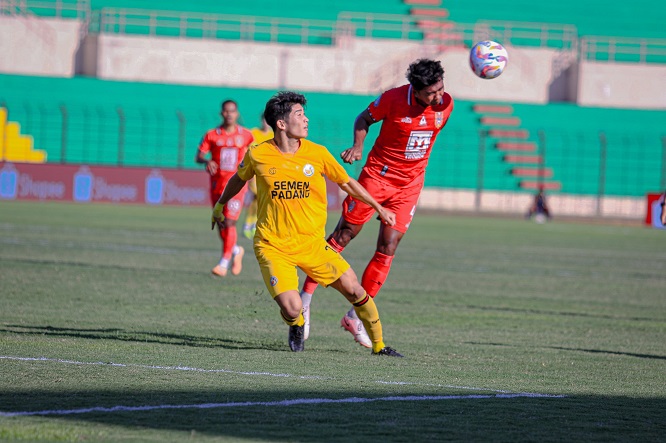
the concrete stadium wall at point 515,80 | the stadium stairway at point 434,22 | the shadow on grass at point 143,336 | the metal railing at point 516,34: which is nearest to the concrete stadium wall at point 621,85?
the concrete stadium wall at point 515,80

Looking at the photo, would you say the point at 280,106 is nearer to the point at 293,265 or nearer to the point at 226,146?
the point at 293,265

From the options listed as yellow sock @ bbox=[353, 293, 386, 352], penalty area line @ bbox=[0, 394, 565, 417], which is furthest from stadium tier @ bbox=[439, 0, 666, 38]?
penalty area line @ bbox=[0, 394, 565, 417]

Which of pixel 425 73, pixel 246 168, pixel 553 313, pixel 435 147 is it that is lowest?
pixel 553 313

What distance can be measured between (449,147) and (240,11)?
33.1 ft

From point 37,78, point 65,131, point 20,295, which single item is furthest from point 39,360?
point 37,78

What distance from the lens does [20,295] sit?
11.1 meters

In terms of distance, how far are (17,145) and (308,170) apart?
30.9 m

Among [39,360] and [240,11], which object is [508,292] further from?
[240,11]

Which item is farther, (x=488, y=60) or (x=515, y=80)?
(x=515, y=80)

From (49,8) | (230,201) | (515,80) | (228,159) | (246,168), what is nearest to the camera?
(246,168)

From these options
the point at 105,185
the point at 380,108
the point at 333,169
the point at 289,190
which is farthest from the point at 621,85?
the point at 289,190

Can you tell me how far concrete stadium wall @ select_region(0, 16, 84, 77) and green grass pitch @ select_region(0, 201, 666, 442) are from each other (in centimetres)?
2351

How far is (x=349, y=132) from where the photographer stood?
131 ft

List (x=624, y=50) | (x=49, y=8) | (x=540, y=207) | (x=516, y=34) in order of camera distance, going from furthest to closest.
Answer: (x=624, y=50) < (x=516, y=34) < (x=49, y=8) < (x=540, y=207)
